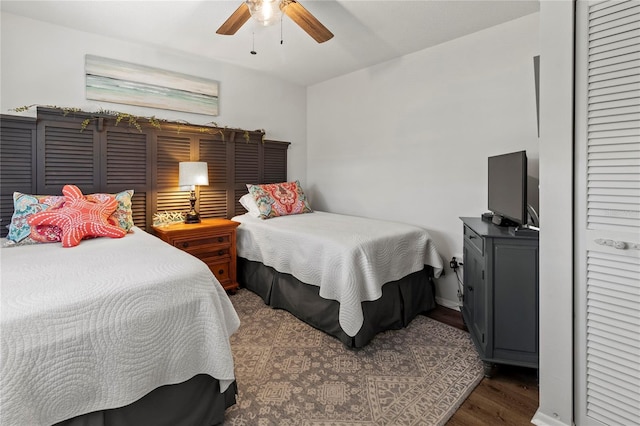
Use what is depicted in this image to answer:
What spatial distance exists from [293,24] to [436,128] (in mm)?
1596

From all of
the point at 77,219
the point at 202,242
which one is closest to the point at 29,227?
the point at 77,219

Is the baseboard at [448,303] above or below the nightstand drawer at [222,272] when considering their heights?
below

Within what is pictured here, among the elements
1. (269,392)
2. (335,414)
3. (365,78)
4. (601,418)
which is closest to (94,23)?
(365,78)

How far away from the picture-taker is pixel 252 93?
378 centimetres

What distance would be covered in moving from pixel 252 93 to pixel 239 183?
3.66ft

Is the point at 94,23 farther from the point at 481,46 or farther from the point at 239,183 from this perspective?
the point at 481,46

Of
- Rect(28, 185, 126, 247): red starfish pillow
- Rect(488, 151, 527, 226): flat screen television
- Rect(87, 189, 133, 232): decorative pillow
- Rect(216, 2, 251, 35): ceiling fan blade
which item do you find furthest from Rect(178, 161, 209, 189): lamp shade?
Rect(488, 151, 527, 226): flat screen television

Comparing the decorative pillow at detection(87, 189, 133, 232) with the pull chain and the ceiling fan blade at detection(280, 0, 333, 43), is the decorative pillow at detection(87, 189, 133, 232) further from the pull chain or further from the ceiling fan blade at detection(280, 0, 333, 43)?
the ceiling fan blade at detection(280, 0, 333, 43)

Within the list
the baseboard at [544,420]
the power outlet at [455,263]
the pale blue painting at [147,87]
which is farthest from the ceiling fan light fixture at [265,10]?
the baseboard at [544,420]

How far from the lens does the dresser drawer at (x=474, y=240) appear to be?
197 centimetres

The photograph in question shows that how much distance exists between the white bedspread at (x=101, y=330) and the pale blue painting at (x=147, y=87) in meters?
1.82

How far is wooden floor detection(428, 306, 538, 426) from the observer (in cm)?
158

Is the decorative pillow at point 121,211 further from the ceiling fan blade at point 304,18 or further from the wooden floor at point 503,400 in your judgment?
the wooden floor at point 503,400

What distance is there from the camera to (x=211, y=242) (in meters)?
3.03
